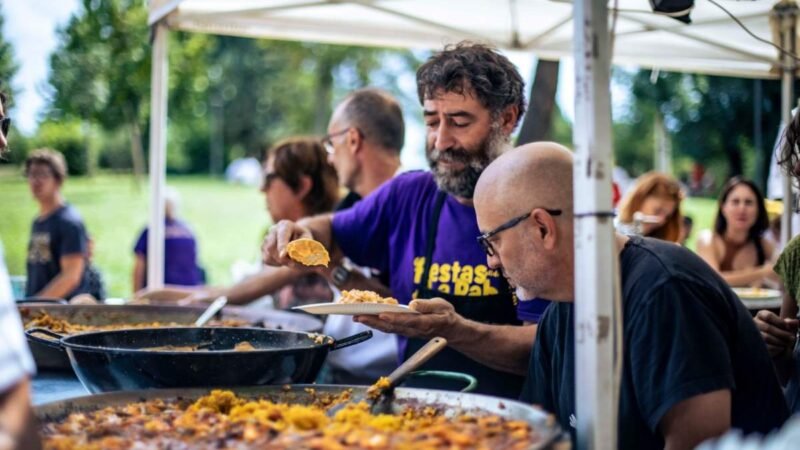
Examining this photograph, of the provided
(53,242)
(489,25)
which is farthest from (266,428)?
(53,242)

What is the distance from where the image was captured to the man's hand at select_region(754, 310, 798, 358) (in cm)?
273

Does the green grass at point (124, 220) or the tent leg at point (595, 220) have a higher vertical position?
the tent leg at point (595, 220)

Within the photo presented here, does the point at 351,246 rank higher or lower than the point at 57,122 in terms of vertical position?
lower

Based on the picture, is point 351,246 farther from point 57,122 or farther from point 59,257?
point 57,122

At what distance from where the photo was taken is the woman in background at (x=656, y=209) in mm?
6500

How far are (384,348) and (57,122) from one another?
838 cm

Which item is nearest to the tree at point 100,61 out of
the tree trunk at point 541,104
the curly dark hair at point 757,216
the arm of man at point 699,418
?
the tree trunk at point 541,104

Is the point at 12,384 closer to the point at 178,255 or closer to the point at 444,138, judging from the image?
the point at 444,138

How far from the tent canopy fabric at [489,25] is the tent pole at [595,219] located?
328 cm

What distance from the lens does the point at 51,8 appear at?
1187cm

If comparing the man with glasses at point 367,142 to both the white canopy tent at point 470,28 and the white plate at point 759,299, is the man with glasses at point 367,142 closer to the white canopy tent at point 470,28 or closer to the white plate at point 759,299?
the white canopy tent at point 470,28

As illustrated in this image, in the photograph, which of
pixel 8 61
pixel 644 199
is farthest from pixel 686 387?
pixel 8 61

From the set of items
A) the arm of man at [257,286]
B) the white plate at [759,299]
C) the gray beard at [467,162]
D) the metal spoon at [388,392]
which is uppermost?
the gray beard at [467,162]

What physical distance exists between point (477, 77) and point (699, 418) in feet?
4.82
